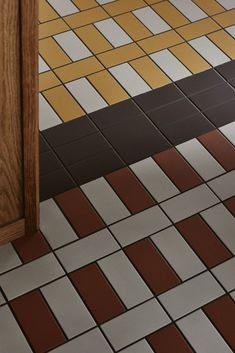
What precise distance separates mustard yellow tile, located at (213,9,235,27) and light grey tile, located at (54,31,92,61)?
1.08 m

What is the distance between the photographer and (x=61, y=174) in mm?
3641

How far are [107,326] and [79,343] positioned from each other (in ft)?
0.53

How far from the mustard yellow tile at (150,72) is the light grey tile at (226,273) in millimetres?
1448

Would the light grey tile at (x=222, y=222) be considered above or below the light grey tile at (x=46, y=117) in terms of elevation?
below

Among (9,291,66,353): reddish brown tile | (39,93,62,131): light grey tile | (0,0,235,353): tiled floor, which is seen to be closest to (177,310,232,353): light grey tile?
(0,0,235,353): tiled floor

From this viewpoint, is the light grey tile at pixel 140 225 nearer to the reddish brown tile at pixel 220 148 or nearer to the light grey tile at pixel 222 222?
the light grey tile at pixel 222 222

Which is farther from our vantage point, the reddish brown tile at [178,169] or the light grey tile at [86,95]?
the light grey tile at [86,95]

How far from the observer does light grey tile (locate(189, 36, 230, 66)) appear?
4.40m

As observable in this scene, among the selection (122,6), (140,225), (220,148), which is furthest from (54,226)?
(122,6)

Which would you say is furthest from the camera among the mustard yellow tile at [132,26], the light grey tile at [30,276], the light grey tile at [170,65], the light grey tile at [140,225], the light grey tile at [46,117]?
the mustard yellow tile at [132,26]

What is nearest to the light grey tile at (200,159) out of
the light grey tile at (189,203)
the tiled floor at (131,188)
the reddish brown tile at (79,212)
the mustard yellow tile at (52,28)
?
the tiled floor at (131,188)

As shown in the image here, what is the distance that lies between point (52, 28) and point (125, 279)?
7.05 feet

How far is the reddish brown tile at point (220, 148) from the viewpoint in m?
3.78

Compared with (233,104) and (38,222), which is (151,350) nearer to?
(38,222)
